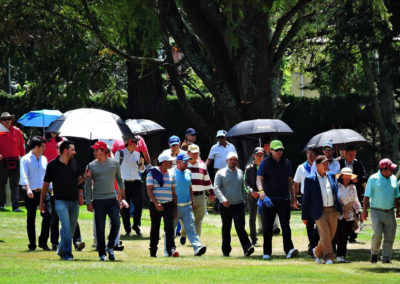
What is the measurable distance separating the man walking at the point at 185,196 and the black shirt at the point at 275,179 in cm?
124

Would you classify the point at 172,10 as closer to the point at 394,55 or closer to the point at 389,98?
the point at 394,55

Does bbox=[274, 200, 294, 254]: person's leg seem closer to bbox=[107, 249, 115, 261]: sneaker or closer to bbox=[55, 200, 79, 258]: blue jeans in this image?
bbox=[107, 249, 115, 261]: sneaker

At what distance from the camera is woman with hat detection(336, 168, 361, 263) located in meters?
15.9

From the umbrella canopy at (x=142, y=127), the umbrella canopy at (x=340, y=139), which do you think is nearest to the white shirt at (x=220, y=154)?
the umbrella canopy at (x=340, y=139)

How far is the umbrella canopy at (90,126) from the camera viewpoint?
56.3 feet

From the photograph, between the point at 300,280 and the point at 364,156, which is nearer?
the point at 300,280

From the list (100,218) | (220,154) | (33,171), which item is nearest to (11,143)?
(220,154)

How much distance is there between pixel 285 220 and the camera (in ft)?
53.6

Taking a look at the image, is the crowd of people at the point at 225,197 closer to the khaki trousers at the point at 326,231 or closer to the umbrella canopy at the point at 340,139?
the khaki trousers at the point at 326,231

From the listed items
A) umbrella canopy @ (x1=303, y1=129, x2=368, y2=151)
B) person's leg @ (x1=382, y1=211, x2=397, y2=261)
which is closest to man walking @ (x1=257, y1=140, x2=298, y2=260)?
person's leg @ (x1=382, y1=211, x2=397, y2=261)

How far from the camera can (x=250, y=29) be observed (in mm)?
22141

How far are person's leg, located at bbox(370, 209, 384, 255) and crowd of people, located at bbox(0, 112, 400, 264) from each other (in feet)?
0.05

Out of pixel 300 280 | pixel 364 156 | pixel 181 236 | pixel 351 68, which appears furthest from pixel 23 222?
pixel 364 156

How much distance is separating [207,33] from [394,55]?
220 inches
